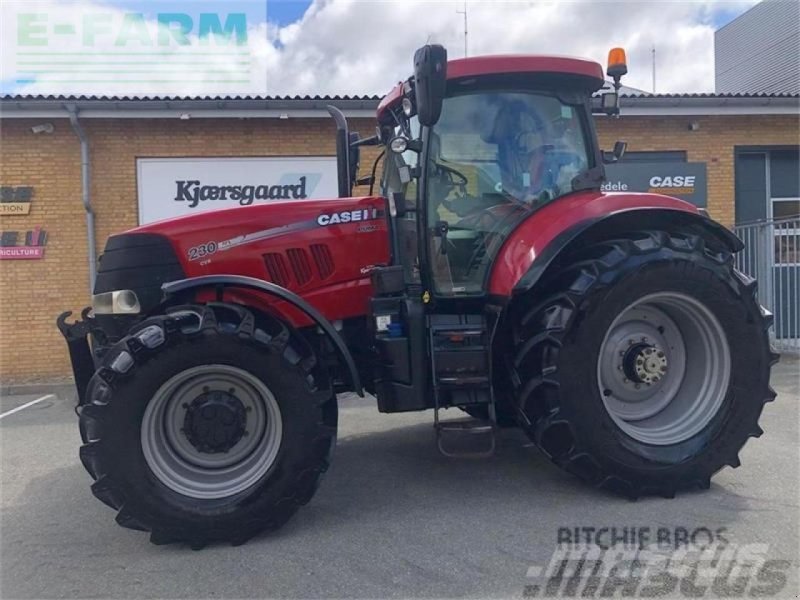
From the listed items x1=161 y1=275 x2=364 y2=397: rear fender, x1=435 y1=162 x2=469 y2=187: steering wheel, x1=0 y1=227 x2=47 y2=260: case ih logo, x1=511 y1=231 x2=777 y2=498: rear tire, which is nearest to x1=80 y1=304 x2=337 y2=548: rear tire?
x1=161 y1=275 x2=364 y2=397: rear fender

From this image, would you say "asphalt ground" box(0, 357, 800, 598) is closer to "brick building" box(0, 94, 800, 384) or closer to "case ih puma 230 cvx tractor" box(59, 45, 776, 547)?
"case ih puma 230 cvx tractor" box(59, 45, 776, 547)

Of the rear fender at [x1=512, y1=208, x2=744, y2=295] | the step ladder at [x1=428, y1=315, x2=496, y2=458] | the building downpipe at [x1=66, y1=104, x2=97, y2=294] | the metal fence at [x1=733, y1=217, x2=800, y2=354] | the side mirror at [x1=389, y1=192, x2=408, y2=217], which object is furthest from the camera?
the metal fence at [x1=733, y1=217, x2=800, y2=354]

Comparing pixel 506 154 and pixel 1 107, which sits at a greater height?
pixel 1 107

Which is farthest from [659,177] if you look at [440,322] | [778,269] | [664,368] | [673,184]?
[440,322]

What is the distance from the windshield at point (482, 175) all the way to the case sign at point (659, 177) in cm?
621

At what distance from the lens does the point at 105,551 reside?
3572 millimetres

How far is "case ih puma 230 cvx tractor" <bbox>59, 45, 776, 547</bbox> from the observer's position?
11.8ft

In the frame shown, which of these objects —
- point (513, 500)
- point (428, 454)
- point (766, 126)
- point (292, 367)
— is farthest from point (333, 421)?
point (766, 126)

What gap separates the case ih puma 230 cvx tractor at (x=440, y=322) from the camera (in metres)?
3.60

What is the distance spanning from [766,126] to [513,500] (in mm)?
9032

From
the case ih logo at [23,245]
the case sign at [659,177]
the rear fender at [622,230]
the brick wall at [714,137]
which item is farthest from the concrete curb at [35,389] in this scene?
the brick wall at [714,137]

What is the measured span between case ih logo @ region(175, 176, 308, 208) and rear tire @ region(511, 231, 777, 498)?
20.5ft

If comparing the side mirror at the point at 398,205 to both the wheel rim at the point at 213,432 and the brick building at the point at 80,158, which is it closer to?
the wheel rim at the point at 213,432

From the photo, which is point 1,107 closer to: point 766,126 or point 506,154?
point 506,154
